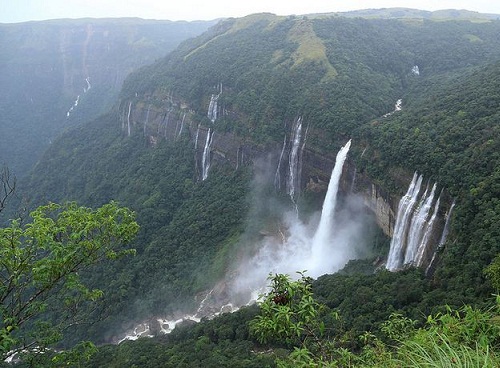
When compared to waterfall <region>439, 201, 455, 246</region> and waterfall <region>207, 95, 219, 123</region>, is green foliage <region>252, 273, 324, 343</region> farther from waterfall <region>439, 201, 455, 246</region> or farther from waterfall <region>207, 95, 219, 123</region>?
waterfall <region>207, 95, 219, 123</region>

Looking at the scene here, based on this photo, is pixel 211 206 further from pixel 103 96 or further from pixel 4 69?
pixel 4 69

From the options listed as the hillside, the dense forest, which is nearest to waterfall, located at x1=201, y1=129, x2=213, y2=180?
the dense forest

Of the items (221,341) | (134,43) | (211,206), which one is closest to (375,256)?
(221,341)

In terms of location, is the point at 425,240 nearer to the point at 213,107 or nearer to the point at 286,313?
the point at 286,313

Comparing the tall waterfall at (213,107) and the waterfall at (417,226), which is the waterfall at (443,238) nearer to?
the waterfall at (417,226)

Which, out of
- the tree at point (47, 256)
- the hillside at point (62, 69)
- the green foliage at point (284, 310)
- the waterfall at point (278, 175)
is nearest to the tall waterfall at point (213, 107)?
the waterfall at point (278, 175)
